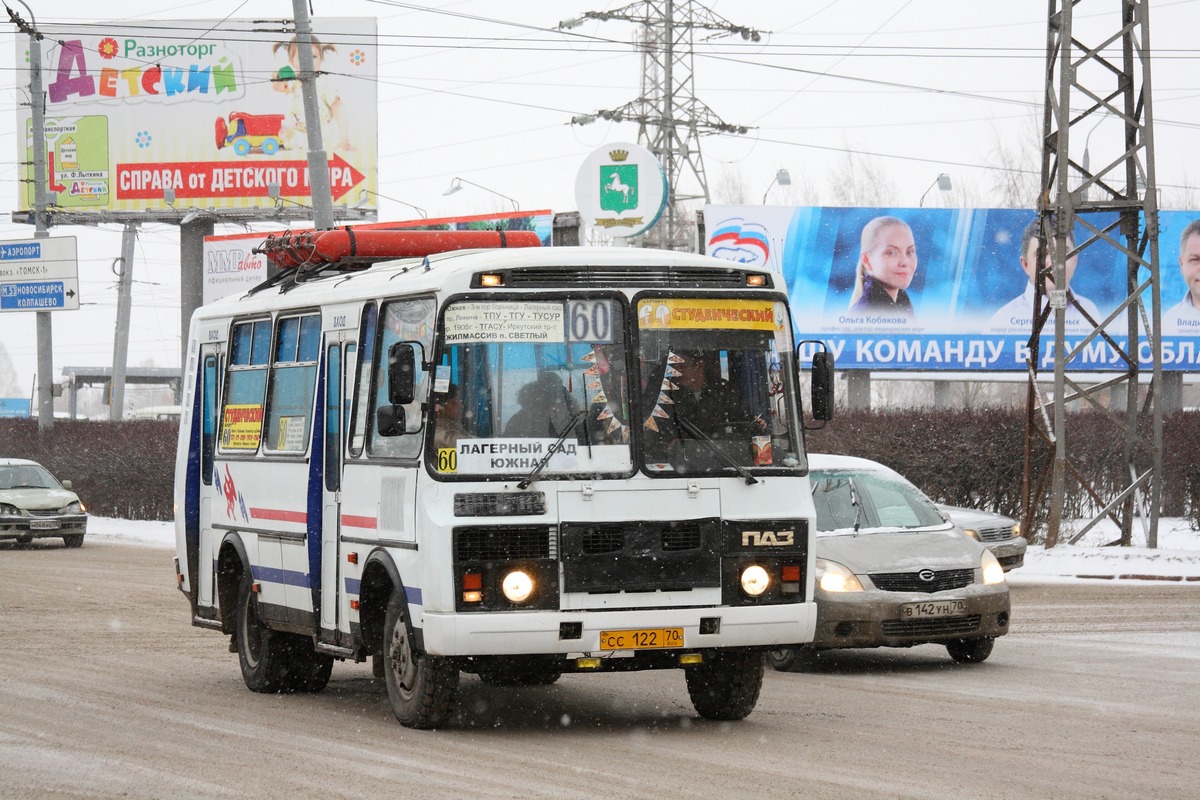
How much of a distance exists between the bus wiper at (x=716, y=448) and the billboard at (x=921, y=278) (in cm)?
3031

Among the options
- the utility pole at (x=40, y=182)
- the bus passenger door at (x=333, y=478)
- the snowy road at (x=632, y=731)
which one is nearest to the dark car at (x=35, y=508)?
the utility pole at (x=40, y=182)

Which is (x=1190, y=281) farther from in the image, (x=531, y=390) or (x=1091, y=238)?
(x=531, y=390)

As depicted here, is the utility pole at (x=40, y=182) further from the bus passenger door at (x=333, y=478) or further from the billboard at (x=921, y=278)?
the bus passenger door at (x=333, y=478)

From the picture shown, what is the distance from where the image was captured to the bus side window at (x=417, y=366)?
988cm

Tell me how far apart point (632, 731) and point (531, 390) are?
209 cm

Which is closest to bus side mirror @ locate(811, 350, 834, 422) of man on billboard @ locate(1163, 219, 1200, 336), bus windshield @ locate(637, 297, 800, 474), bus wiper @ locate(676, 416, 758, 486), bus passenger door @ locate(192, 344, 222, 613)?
bus windshield @ locate(637, 297, 800, 474)

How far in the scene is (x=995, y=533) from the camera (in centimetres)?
2045

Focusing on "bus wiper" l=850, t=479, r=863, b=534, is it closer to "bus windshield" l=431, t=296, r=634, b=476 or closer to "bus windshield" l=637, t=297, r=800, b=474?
"bus windshield" l=637, t=297, r=800, b=474

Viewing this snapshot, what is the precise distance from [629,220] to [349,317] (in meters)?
21.7

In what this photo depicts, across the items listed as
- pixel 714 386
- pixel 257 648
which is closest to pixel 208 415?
pixel 257 648

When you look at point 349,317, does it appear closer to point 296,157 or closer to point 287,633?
point 287,633

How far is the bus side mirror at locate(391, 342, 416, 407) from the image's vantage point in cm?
948

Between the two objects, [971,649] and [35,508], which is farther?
[35,508]

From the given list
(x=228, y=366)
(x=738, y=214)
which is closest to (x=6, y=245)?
(x=738, y=214)
